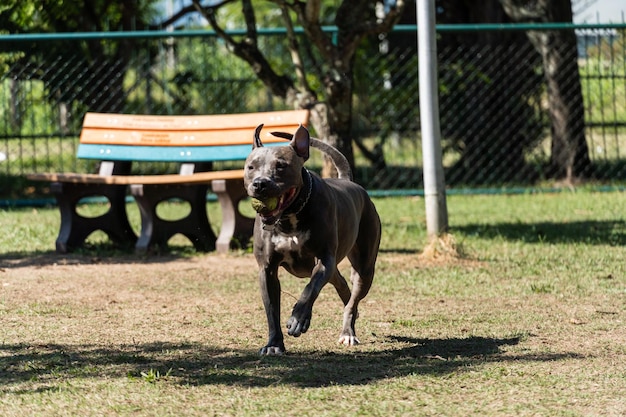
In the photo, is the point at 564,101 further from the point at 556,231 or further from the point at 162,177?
the point at 162,177

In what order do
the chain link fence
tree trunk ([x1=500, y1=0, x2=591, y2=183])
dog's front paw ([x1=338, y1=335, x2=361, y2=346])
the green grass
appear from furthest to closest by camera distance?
tree trunk ([x1=500, y1=0, x2=591, y2=183]) → the chain link fence → dog's front paw ([x1=338, y1=335, x2=361, y2=346]) → the green grass

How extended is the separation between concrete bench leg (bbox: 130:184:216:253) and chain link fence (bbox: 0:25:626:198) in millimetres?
4053

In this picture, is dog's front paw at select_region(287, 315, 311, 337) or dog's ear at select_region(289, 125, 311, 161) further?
dog's ear at select_region(289, 125, 311, 161)

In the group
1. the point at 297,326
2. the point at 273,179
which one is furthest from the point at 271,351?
the point at 273,179

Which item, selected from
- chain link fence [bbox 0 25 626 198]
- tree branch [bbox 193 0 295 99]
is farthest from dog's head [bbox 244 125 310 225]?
chain link fence [bbox 0 25 626 198]

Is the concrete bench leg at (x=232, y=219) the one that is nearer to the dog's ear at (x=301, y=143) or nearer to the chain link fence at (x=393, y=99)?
the dog's ear at (x=301, y=143)

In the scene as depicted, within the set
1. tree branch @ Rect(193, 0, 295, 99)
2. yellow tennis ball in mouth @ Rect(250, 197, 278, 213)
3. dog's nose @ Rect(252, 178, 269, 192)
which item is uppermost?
tree branch @ Rect(193, 0, 295, 99)

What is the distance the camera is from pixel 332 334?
19.5 feet

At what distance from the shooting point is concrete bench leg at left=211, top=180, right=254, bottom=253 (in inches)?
348

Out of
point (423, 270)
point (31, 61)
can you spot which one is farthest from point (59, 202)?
point (31, 61)

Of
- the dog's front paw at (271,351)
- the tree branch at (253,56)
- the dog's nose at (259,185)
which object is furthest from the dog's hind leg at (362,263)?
the tree branch at (253,56)

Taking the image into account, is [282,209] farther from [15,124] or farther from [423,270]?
[15,124]

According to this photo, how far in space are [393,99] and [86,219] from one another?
232 inches

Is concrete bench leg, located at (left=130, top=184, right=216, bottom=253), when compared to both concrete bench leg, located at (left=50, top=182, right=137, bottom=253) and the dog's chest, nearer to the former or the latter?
concrete bench leg, located at (left=50, top=182, right=137, bottom=253)
